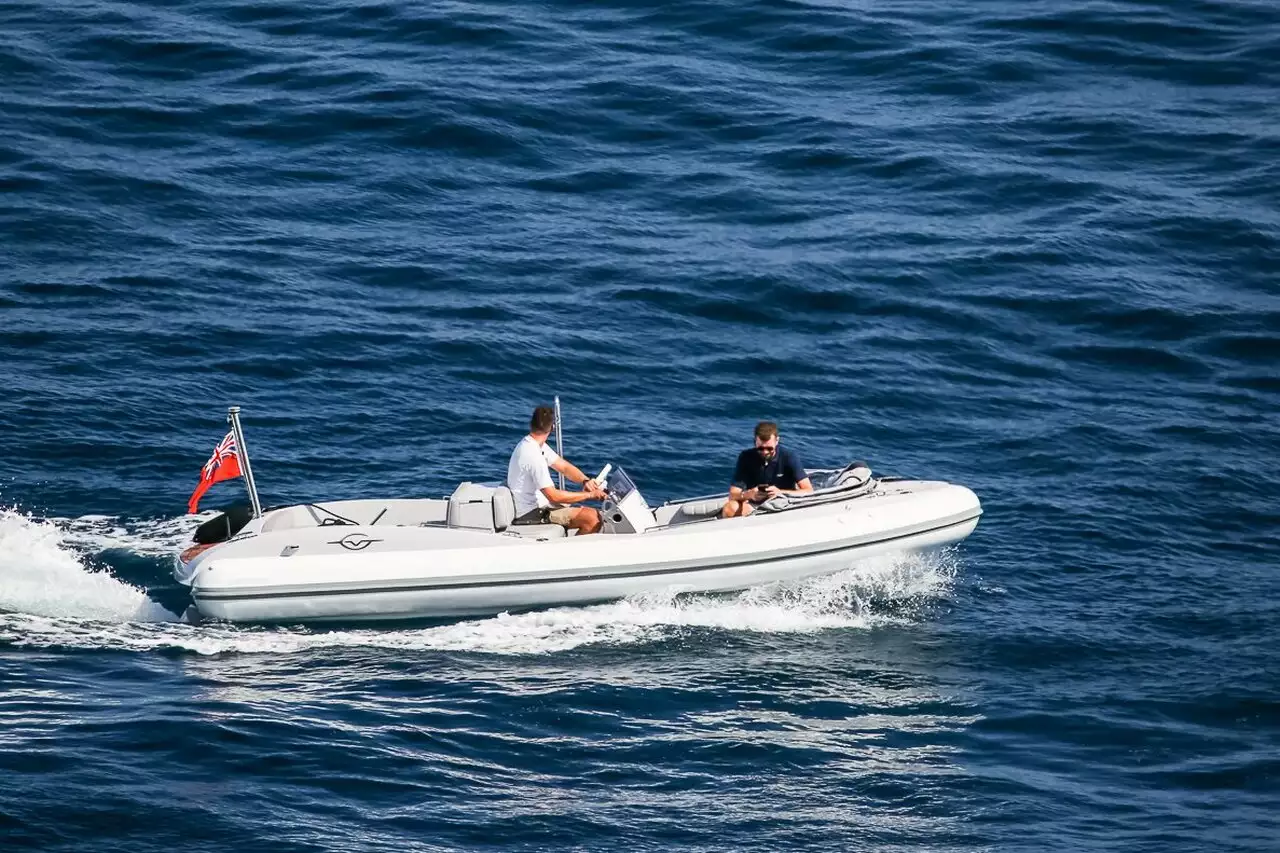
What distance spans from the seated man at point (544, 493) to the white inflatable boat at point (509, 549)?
0.38ft

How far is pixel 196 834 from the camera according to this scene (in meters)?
10.4

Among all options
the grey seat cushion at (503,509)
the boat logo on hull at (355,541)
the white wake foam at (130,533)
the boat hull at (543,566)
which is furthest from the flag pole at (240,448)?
the grey seat cushion at (503,509)

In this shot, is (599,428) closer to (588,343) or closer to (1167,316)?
(588,343)

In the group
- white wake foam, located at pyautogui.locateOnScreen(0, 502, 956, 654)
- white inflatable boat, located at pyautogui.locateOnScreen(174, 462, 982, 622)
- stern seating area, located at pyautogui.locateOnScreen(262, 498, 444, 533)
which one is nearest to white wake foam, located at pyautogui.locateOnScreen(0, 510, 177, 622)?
white wake foam, located at pyautogui.locateOnScreen(0, 502, 956, 654)

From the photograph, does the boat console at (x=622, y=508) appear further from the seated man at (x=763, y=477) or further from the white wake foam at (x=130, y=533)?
the white wake foam at (x=130, y=533)

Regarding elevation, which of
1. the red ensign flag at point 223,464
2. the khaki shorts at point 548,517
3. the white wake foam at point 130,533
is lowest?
the white wake foam at point 130,533

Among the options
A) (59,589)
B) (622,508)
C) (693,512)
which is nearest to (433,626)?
(622,508)

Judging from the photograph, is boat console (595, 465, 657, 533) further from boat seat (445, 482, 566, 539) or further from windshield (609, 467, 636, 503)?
boat seat (445, 482, 566, 539)

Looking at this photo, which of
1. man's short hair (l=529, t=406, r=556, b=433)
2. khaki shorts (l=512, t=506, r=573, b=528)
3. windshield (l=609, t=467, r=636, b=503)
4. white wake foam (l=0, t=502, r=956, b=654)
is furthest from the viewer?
windshield (l=609, t=467, r=636, b=503)

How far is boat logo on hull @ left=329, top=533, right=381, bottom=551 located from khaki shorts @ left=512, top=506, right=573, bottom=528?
4.37 ft

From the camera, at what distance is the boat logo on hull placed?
13.9 m

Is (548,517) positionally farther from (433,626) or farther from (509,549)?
(433,626)

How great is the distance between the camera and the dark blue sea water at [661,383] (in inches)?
457

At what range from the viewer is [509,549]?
1403 cm
